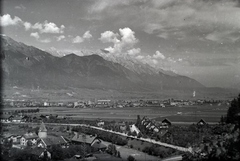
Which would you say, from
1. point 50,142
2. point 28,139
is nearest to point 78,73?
point 28,139

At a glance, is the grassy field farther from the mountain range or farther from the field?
the mountain range

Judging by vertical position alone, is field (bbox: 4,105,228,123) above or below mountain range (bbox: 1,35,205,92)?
below

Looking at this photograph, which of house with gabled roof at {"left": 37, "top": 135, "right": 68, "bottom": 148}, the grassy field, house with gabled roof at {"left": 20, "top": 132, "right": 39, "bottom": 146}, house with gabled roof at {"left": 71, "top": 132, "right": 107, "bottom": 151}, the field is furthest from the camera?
the grassy field

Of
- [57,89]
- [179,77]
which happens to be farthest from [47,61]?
[179,77]

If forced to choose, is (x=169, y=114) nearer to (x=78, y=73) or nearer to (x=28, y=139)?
(x=28, y=139)

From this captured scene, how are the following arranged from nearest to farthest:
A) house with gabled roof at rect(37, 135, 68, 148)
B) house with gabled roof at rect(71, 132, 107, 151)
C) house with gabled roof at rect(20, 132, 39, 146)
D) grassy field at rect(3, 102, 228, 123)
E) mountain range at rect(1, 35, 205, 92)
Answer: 1. house with gabled roof at rect(37, 135, 68, 148)
2. house with gabled roof at rect(71, 132, 107, 151)
3. house with gabled roof at rect(20, 132, 39, 146)
4. grassy field at rect(3, 102, 228, 123)
5. mountain range at rect(1, 35, 205, 92)

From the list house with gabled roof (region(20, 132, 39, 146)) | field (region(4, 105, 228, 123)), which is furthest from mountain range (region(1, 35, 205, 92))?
house with gabled roof (region(20, 132, 39, 146))

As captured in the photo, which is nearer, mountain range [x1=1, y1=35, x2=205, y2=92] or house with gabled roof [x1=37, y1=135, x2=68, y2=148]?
house with gabled roof [x1=37, y1=135, x2=68, y2=148]

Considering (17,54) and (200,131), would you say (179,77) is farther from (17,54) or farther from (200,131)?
(200,131)
